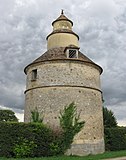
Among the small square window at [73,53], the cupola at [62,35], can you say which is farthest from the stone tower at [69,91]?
the cupola at [62,35]

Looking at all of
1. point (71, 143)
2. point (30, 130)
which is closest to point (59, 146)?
point (71, 143)

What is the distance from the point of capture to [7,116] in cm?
3456

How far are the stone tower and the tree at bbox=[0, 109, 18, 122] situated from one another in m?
13.3

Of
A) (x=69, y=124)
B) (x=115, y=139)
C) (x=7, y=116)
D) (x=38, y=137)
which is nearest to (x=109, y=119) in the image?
(x=115, y=139)

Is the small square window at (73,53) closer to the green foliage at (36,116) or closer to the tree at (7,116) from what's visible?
the green foliage at (36,116)

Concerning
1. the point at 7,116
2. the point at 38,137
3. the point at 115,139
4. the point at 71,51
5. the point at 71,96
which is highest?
the point at 71,51

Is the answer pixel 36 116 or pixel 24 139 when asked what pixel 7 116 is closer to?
pixel 36 116

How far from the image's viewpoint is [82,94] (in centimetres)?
2036

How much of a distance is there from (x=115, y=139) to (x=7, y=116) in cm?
1633

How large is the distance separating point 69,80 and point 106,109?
16.1 m

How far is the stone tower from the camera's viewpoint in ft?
64.8

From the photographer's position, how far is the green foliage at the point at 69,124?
728 inches

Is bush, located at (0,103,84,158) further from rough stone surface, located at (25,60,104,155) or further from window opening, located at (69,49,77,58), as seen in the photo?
window opening, located at (69,49,77,58)

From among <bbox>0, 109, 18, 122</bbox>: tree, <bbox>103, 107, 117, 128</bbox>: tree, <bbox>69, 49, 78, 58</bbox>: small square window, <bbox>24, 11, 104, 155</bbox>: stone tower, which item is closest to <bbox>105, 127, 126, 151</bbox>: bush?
<bbox>24, 11, 104, 155</bbox>: stone tower
